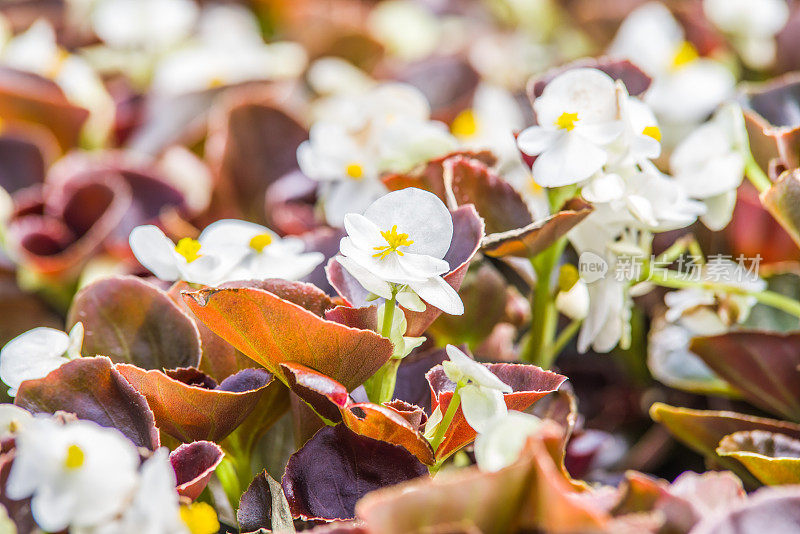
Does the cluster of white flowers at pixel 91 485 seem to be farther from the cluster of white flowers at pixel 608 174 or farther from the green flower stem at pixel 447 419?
the cluster of white flowers at pixel 608 174

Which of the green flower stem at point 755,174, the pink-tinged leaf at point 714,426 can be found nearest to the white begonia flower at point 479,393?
the pink-tinged leaf at point 714,426

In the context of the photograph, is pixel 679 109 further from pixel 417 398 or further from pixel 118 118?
pixel 118 118

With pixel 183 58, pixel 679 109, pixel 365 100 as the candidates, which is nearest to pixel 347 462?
pixel 365 100

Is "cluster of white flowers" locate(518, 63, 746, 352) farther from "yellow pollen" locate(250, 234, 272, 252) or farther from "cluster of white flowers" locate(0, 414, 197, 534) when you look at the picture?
"cluster of white flowers" locate(0, 414, 197, 534)

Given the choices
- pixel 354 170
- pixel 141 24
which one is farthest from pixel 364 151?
pixel 141 24

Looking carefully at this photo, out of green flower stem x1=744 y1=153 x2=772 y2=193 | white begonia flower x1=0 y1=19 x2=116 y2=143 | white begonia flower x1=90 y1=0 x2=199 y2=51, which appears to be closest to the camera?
green flower stem x1=744 y1=153 x2=772 y2=193

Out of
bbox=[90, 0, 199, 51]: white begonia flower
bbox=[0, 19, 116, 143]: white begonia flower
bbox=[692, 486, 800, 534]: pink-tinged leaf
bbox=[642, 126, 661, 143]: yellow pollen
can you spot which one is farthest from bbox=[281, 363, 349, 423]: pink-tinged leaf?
bbox=[90, 0, 199, 51]: white begonia flower

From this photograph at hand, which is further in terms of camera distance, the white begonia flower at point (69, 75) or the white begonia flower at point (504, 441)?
the white begonia flower at point (69, 75)
